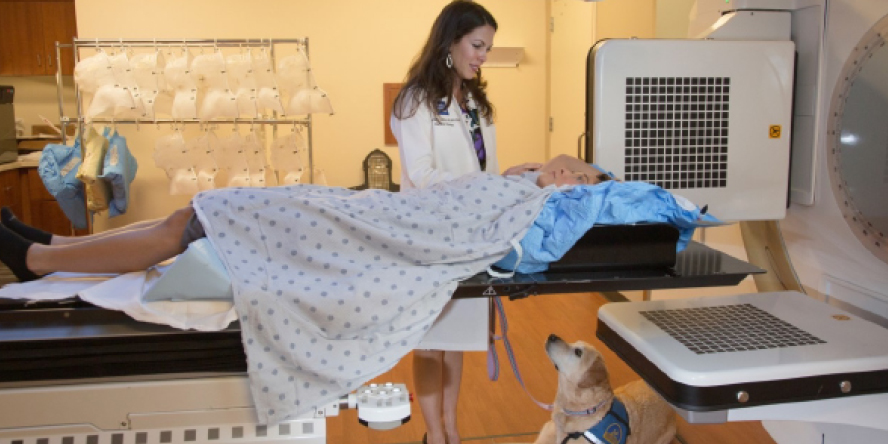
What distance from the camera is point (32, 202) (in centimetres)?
520

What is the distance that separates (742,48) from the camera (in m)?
1.82

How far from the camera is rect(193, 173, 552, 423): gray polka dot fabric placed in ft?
4.23

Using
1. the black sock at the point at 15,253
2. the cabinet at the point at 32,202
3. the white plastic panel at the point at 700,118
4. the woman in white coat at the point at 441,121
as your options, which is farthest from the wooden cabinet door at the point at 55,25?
the white plastic panel at the point at 700,118

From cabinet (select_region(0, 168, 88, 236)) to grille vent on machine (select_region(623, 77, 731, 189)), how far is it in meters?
4.26

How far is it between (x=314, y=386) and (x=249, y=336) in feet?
0.49

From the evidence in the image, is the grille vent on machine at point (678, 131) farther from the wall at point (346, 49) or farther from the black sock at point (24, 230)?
the wall at point (346, 49)

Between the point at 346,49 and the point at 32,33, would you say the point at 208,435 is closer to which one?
the point at 346,49

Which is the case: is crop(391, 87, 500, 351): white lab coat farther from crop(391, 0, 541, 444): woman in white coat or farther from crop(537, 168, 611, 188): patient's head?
crop(537, 168, 611, 188): patient's head

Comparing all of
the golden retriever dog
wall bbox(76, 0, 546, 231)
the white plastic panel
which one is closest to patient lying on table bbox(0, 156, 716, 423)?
the white plastic panel

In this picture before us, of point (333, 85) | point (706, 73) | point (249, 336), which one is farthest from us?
point (333, 85)

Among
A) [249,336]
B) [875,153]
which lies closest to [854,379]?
[875,153]

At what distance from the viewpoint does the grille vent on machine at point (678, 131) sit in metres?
1.81

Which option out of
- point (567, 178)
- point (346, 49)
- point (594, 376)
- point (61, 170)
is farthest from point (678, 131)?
point (346, 49)

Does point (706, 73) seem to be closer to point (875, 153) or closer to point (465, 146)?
point (875, 153)
